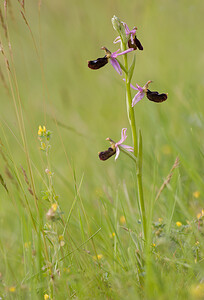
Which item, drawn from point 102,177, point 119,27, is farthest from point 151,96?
point 102,177

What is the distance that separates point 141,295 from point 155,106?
2650mm

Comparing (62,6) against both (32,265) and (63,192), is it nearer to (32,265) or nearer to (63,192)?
(63,192)

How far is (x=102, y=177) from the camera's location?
3.40 m

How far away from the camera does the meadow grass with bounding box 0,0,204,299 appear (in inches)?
67.0

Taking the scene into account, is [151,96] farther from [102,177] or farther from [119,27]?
[102,177]

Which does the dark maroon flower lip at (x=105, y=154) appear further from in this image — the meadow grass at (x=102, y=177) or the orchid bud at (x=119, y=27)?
the orchid bud at (x=119, y=27)

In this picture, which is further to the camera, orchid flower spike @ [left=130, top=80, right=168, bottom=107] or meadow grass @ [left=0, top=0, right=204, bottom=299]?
orchid flower spike @ [left=130, top=80, right=168, bottom=107]

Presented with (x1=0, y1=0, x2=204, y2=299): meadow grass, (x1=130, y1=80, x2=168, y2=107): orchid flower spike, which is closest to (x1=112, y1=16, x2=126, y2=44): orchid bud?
(x1=130, y1=80, x2=168, y2=107): orchid flower spike

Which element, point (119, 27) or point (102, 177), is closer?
point (119, 27)

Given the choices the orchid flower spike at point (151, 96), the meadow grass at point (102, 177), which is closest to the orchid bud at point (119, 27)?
the orchid flower spike at point (151, 96)

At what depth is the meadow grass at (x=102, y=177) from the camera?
5.58ft

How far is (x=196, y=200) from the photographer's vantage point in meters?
2.55

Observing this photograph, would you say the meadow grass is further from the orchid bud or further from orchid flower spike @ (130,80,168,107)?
the orchid bud

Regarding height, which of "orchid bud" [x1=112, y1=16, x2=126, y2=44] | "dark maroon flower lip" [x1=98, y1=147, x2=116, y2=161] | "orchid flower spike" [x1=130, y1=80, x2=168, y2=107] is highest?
"orchid bud" [x1=112, y1=16, x2=126, y2=44]
